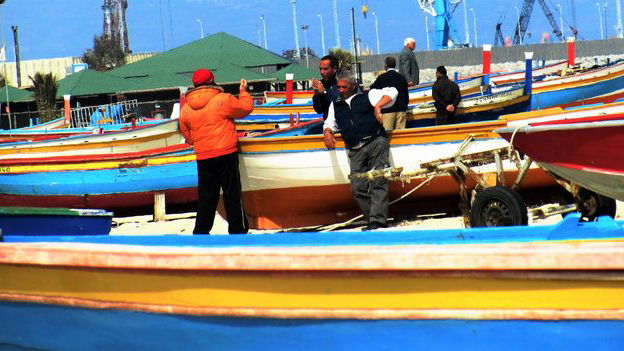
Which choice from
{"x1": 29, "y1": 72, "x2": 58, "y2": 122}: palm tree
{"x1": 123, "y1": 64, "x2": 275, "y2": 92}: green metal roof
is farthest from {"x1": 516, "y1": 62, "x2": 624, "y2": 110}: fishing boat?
{"x1": 29, "y1": 72, "x2": 58, "y2": 122}: palm tree

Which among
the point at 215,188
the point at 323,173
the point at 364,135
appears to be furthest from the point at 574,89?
the point at 215,188

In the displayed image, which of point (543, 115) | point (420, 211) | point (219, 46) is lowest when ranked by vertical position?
point (420, 211)

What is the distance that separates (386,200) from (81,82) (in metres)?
25.9

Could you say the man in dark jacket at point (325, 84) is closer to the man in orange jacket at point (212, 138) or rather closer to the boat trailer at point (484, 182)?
the boat trailer at point (484, 182)

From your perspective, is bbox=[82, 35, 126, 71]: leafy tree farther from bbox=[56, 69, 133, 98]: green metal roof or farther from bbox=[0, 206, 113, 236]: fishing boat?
bbox=[0, 206, 113, 236]: fishing boat

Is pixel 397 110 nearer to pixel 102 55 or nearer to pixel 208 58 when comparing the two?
pixel 208 58

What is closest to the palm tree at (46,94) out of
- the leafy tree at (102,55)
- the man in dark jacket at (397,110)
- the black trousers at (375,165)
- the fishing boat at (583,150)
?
the man in dark jacket at (397,110)

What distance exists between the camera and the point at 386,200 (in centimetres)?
1073

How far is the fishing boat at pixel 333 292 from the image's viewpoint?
189 inches

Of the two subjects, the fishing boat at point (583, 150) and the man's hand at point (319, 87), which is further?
the man's hand at point (319, 87)

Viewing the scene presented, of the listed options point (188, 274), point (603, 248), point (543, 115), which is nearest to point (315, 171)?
point (543, 115)

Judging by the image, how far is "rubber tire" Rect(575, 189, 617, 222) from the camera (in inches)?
337

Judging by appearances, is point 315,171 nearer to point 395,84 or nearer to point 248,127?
point 395,84

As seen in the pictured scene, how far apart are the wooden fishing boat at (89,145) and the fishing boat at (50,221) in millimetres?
10434
